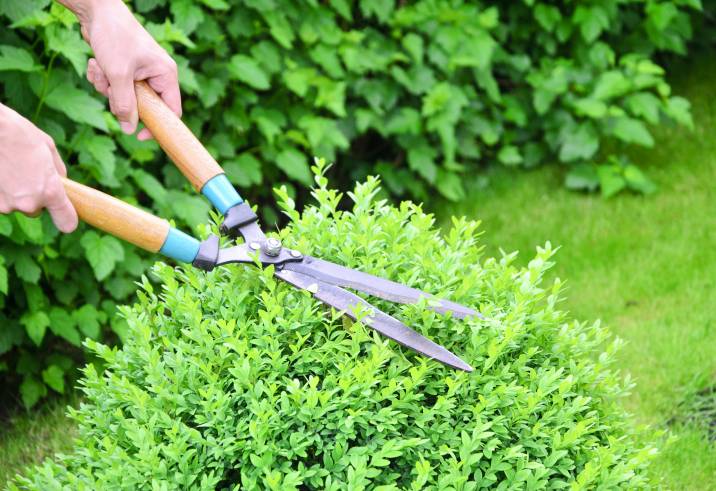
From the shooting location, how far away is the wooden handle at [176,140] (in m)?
2.21

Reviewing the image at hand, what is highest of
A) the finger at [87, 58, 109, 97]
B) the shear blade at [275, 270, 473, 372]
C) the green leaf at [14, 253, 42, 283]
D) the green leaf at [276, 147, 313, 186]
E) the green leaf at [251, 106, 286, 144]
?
the finger at [87, 58, 109, 97]

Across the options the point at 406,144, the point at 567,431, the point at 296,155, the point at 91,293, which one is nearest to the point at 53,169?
the point at 567,431

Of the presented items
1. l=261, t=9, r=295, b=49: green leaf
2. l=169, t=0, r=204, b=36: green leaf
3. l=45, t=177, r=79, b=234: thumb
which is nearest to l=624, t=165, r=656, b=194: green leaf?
l=261, t=9, r=295, b=49: green leaf

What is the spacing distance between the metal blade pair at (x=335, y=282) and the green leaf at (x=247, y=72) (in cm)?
190

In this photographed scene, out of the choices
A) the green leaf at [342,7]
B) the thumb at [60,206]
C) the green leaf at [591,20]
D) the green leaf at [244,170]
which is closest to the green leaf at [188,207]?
the green leaf at [244,170]

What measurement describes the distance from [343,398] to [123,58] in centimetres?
96

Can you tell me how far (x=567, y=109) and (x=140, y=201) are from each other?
94.9 inches

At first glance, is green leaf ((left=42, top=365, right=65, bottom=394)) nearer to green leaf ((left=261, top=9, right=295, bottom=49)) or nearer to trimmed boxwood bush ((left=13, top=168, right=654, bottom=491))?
trimmed boxwood bush ((left=13, top=168, right=654, bottom=491))

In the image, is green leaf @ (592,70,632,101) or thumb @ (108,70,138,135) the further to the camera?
green leaf @ (592,70,632,101)

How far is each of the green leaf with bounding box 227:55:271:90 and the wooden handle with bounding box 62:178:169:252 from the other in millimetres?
2046

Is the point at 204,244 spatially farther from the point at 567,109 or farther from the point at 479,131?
the point at 567,109

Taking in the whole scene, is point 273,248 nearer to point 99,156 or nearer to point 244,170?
point 99,156

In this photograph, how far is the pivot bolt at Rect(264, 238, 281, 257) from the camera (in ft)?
6.97

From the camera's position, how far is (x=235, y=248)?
2156mm
